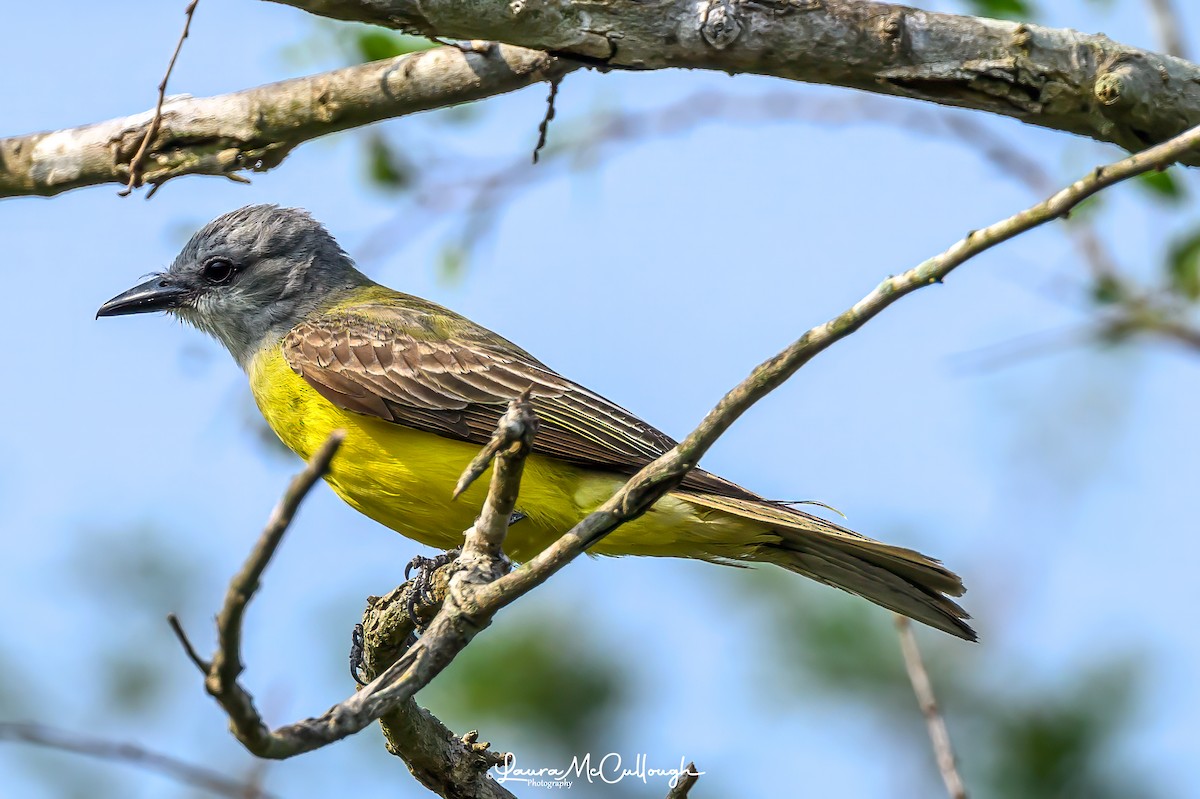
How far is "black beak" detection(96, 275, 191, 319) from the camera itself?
7.46m

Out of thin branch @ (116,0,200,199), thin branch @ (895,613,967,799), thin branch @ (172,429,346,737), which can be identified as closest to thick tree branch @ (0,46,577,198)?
thin branch @ (116,0,200,199)

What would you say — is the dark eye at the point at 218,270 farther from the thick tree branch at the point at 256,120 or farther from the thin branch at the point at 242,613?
the thin branch at the point at 242,613

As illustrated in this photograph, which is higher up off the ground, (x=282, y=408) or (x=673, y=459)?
(x=282, y=408)

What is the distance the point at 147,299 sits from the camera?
7488 millimetres

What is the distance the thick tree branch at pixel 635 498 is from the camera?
122 inches

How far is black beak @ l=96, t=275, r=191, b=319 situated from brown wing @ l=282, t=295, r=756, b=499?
92 cm

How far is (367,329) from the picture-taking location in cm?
695

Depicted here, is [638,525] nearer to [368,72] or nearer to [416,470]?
[416,470]

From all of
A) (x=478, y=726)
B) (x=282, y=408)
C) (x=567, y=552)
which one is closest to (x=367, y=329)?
(x=282, y=408)

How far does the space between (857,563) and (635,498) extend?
7.45 ft

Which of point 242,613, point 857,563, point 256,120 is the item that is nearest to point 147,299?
point 256,120

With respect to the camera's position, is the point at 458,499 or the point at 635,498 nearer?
the point at 635,498

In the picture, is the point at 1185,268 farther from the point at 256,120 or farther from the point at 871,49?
the point at 256,120

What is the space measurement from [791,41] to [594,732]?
3935 mm
